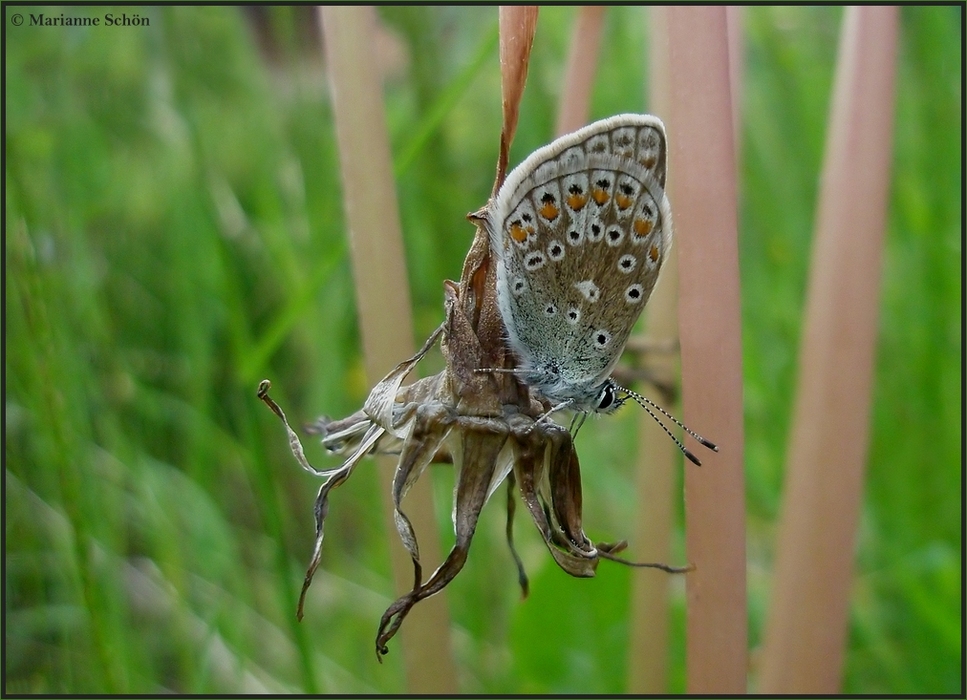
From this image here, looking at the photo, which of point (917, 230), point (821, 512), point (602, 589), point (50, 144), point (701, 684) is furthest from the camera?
point (50, 144)

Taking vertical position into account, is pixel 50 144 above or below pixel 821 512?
above

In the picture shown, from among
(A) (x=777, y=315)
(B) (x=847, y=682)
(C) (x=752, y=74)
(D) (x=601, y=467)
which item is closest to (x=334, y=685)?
(D) (x=601, y=467)

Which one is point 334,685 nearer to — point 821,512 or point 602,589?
point 602,589

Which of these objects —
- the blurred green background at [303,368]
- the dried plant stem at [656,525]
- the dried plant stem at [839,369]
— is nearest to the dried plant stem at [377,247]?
the blurred green background at [303,368]

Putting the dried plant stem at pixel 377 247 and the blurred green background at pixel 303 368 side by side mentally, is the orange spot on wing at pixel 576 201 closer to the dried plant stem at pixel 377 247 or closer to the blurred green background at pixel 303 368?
the dried plant stem at pixel 377 247

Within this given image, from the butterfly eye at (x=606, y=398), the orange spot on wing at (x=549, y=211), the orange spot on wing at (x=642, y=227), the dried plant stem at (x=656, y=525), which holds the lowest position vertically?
the dried plant stem at (x=656, y=525)

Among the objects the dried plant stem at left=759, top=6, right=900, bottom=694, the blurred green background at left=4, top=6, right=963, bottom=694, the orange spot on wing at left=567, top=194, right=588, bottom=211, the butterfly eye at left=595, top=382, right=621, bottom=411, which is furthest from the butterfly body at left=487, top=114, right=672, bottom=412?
the blurred green background at left=4, top=6, right=963, bottom=694

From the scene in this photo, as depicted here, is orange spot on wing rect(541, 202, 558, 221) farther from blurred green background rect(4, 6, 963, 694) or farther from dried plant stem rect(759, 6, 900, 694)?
blurred green background rect(4, 6, 963, 694)
